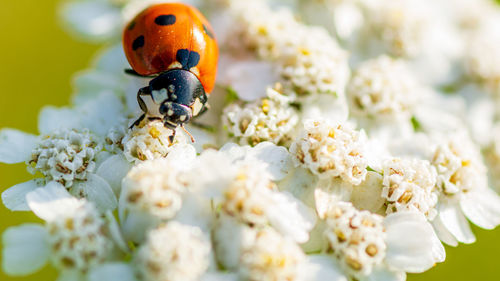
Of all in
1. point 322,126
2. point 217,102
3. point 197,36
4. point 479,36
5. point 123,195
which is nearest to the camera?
point 123,195

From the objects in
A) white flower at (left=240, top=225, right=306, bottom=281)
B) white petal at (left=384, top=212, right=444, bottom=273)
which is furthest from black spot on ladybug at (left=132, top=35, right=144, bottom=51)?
white petal at (left=384, top=212, right=444, bottom=273)

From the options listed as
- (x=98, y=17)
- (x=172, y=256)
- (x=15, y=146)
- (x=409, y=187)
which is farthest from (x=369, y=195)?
(x=98, y=17)

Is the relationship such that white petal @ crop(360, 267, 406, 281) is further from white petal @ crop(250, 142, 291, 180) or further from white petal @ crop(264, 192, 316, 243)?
white petal @ crop(250, 142, 291, 180)

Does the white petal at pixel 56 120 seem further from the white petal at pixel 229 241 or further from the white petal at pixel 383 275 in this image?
the white petal at pixel 383 275

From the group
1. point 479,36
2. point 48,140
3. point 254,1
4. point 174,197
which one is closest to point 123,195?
point 174,197

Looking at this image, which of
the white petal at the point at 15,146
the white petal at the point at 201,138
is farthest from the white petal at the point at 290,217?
the white petal at the point at 15,146

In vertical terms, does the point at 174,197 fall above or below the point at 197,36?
below

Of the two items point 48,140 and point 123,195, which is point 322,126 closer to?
point 123,195
